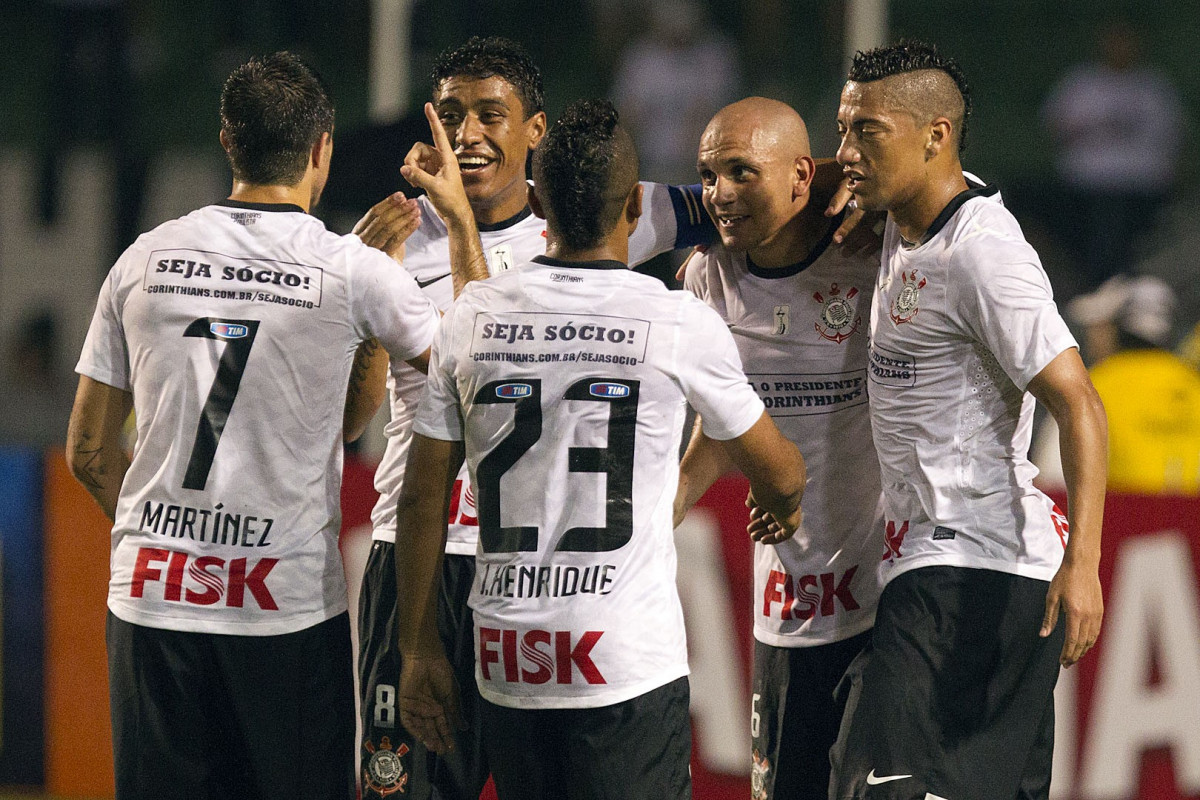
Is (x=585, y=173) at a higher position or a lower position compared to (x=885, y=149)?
lower

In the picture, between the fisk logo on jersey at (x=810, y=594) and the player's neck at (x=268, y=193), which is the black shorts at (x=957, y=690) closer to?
the fisk logo on jersey at (x=810, y=594)

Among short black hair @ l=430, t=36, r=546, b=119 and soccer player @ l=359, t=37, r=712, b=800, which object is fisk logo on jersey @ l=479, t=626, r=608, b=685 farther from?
short black hair @ l=430, t=36, r=546, b=119

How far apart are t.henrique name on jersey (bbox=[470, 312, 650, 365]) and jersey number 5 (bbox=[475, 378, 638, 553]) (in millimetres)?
56

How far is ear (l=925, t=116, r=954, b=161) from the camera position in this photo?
3.78 m

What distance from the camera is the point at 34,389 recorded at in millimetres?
11391

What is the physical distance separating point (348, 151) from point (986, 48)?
7.67 metres

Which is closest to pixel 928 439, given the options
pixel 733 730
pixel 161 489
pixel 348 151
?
pixel 161 489

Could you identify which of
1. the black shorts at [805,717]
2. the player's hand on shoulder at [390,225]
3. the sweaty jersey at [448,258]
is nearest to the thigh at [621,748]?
the sweaty jersey at [448,258]

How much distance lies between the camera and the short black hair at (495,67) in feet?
14.3

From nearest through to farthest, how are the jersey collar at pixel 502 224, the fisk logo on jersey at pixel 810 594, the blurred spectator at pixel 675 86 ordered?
the fisk logo on jersey at pixel 810 594 < the jersey collar at pixel 502 224 < the blurred spectator at pixel 675 86

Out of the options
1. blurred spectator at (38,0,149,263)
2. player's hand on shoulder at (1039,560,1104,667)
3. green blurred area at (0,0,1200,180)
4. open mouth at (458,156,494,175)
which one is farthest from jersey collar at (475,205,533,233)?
blurred spectator at (38,0,149,263)

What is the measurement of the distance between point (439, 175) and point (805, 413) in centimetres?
124

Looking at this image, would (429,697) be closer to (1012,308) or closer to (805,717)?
(805,717)

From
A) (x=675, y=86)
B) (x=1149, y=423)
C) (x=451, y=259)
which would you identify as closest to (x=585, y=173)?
(x=451, y=259)
